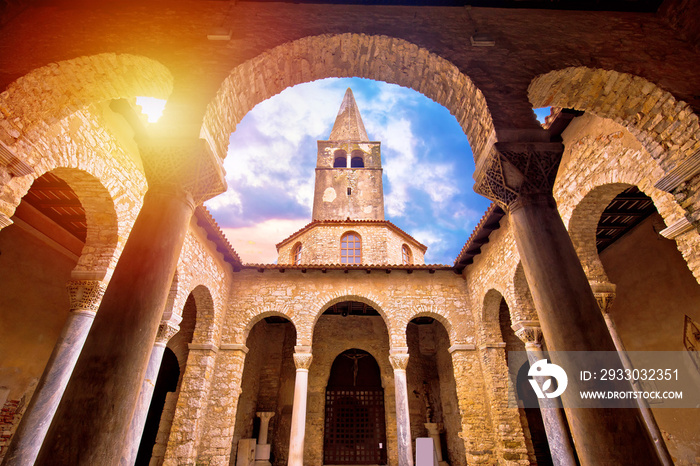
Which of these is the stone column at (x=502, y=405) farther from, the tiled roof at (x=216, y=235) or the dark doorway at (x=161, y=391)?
the dark doorway at (x=161, y=391)

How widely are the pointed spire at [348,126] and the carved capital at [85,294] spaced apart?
61.4ft

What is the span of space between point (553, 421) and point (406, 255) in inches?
395

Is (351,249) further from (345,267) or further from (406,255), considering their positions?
(345,267)

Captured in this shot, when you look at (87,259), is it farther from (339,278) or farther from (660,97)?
(660,97)

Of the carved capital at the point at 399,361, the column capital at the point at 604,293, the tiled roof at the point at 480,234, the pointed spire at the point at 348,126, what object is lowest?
the carved capital at the point at 399,361

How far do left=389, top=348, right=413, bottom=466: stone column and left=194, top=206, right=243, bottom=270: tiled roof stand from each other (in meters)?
5.65

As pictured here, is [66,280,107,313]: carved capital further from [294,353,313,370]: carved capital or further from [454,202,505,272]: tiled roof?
[454,202,505,272]: tiled roof

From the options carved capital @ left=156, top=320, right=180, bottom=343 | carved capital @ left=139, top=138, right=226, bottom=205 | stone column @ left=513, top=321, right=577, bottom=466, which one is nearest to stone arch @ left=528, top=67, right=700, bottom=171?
carved capital @ left=139, top=138, right=226, bottom=205

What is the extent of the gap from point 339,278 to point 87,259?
6.67m

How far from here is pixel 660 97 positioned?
161 inches

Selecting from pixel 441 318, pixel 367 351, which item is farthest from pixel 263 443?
pixel 441 318

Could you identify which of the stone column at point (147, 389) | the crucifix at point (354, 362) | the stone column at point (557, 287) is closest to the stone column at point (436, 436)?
the crucifix at point (354, 362)

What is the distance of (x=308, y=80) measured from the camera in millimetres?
5086

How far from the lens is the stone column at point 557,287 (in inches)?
94.1
